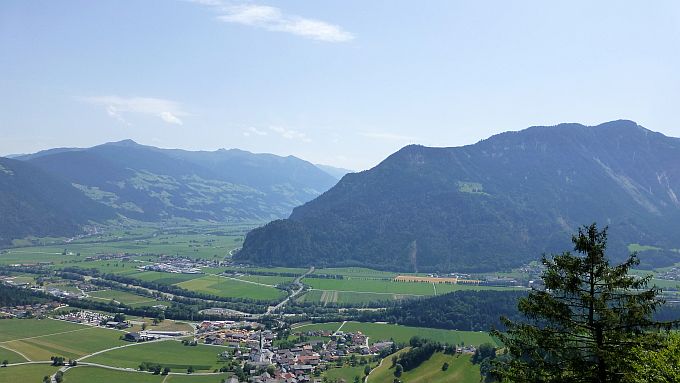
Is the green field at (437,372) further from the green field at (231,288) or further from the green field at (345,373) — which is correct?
the green field at (231,288)

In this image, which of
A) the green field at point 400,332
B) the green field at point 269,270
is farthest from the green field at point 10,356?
the green field at point 269,270

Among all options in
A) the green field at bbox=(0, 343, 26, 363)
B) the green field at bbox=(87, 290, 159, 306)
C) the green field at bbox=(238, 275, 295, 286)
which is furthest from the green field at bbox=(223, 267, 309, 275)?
the green field at bbox=(0, 343, 26, 363)

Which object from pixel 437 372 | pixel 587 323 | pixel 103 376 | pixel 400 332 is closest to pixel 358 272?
pixel 400 332

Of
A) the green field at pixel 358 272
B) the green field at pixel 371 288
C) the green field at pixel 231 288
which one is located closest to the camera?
the green field at pixel 371 288

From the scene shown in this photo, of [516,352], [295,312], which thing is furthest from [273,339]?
[516,352]

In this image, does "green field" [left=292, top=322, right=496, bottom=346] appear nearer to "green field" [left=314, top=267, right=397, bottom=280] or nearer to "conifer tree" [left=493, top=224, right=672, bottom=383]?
"green field" [left=314, top=267, right=397, bottom=280]
